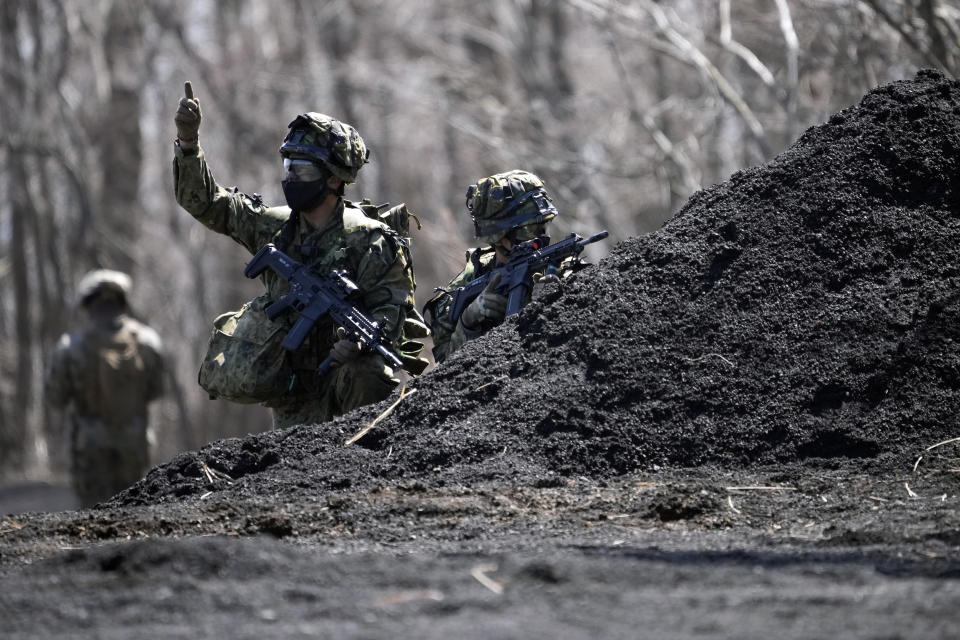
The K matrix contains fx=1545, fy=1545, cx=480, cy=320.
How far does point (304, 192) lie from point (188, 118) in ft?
2.14

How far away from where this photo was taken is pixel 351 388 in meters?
7.30

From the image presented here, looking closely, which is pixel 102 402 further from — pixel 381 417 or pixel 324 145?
pixel 381 417

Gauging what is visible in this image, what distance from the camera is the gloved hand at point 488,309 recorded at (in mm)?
7770

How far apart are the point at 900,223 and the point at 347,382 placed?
103 inches

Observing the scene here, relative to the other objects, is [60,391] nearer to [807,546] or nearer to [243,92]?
[807,546]

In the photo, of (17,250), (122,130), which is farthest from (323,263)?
(122,130)

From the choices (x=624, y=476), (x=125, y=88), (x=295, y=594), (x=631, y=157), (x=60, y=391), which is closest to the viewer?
(x=295, y=594)

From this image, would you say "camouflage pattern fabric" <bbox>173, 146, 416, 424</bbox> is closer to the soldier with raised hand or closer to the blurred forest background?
the soldier with raised hand

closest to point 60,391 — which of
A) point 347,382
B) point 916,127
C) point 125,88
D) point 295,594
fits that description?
point 347,382

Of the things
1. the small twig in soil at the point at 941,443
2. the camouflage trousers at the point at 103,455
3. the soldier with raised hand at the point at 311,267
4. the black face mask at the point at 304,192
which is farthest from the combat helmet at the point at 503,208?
the camouflage trousers at the point at 103,455

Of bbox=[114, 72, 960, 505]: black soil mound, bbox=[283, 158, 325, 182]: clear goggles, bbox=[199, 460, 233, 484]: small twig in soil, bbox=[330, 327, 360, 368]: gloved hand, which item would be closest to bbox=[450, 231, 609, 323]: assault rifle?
bbox=[114, 72, 960, 505]: black soil mound

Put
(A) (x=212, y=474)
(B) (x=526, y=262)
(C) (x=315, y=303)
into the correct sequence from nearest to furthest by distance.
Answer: (A) (x=212, y=474) < (C) (x=315, y=303) < (B) (x=526, y=262)

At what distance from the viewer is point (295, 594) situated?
3.95 metres

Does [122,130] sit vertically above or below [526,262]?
above
